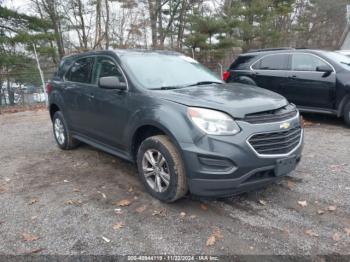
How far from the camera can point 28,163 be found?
212 inches

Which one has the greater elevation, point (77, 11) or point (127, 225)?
point (77, 11)

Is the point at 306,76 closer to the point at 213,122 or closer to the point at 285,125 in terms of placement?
the point at 285,125

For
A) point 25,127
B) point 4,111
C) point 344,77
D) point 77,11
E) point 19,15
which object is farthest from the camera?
point 77,11

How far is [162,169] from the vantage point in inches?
138

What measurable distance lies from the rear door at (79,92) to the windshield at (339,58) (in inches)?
199

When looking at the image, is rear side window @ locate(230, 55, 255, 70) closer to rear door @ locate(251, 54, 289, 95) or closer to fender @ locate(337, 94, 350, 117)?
rear door @ locate(251, 54, 289, 95)

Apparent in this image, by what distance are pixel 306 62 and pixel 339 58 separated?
67cm

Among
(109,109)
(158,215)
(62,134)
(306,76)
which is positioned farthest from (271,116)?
(306,76)

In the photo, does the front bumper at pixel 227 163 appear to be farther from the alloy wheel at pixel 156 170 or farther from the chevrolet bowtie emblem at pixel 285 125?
the alloy wheel at pixel 156 170

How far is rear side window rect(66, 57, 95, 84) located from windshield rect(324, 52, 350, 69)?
16.6 ft

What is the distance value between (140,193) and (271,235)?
5.49ft

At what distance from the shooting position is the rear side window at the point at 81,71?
489 cm

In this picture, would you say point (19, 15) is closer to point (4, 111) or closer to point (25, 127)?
point (4, 111)

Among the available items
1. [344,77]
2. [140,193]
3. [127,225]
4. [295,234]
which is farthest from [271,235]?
[344,77]
